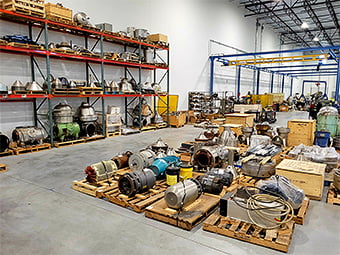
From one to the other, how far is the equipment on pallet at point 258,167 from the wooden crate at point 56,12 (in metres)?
6.64

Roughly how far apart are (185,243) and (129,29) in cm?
947

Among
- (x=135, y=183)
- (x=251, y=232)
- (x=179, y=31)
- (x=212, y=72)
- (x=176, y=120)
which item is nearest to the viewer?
(x=251, y=232)

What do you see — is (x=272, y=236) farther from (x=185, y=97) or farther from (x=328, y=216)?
(x=185, y=97)

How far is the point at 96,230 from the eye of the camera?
2945 millimetres

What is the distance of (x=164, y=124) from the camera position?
38.6ft

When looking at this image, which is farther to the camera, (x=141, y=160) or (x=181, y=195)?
(x=141, y=160)

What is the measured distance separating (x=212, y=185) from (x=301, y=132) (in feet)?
14.5

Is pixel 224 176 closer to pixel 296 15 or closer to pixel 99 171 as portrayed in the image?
pixel 99 171

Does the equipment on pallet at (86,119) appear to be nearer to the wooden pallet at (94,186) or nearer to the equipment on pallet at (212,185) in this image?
the wooden pallet at (94,186)

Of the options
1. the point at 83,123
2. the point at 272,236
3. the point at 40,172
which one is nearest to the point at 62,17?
the point at 83,123

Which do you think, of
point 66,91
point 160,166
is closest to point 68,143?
point 66,91

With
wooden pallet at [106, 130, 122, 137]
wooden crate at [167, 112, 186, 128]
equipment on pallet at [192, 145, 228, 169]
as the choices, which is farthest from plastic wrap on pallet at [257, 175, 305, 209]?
wooden crate at [167, 112, 186, 128]

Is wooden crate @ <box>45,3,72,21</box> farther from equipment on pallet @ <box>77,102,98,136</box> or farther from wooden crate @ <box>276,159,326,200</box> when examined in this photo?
wooden crate @ <box>276,159,326,200</box>

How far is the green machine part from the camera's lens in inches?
300
